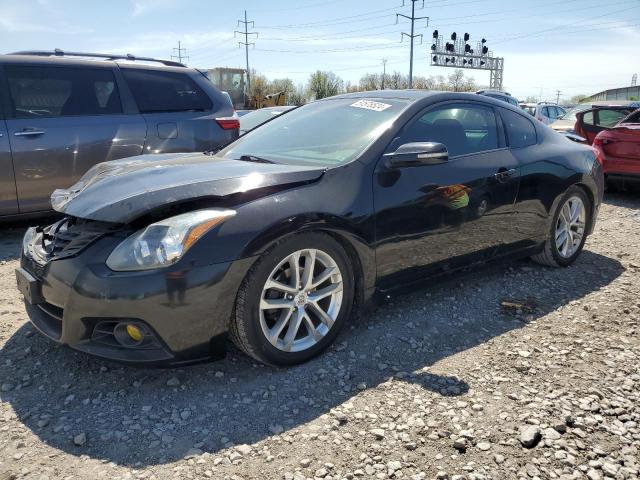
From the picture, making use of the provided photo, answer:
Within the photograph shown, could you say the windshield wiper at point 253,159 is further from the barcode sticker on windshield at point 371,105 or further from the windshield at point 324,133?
the barcode sticker on windshield at point 371,105

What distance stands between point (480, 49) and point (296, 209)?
71536 mm

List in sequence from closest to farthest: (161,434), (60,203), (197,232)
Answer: (161,434) → (197,232) → (60,203)

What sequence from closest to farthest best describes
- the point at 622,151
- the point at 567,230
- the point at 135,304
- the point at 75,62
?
the point at 135,304, the point at 567,230, the point at 75,62, the point at 622,151

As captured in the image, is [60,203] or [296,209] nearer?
[296,209]

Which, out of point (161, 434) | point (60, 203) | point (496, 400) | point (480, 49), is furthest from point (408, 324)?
point (480, 49)

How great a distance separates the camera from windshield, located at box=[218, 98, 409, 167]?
10.7 feet

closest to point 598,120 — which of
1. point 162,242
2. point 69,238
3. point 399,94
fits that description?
point 399,94

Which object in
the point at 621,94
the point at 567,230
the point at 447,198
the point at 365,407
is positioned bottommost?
the point at 365,407

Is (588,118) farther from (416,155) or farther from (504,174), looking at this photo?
(416,155)

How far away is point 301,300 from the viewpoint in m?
2.81

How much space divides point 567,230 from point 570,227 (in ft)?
0.20

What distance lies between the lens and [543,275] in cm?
438

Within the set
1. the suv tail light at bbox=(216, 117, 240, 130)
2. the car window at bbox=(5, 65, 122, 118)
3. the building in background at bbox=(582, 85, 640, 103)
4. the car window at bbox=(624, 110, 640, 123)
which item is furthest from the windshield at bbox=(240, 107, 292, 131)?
the building in background at bbox=(582, 85, 640, 103)

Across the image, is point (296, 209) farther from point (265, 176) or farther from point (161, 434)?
point (161, 434)
